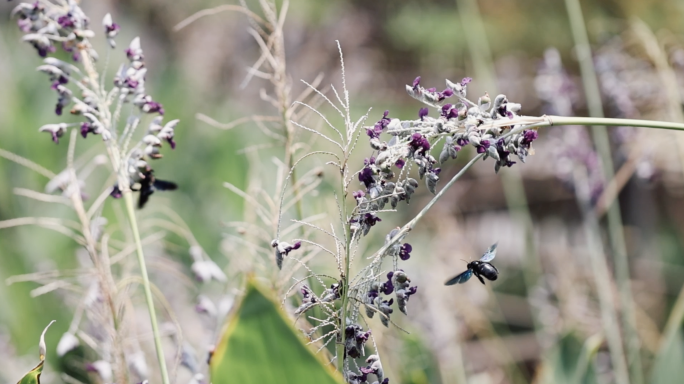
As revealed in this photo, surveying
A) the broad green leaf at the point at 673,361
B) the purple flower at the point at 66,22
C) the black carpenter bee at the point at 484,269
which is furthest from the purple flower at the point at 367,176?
the broad green leaf at the point at 673,361

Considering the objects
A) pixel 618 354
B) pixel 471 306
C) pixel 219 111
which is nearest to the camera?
pixel 618 354

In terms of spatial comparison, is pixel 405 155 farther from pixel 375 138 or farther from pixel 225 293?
pixel 225 293

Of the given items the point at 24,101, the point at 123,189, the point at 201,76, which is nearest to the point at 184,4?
the point at 201,76

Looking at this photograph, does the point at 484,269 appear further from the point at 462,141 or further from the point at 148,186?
the point at 148,186

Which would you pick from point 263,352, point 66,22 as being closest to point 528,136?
point 263,352

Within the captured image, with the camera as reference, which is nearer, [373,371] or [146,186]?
[373,371]

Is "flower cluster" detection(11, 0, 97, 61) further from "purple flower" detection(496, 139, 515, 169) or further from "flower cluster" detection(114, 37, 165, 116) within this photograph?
"purple flower" detection(496, 139, 515, 169)

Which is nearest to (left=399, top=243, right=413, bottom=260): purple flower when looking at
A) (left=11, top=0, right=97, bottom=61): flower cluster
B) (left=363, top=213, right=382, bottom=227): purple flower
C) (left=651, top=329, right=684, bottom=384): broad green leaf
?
(left=363, top=213, right=382, bottom=227): purple flower
